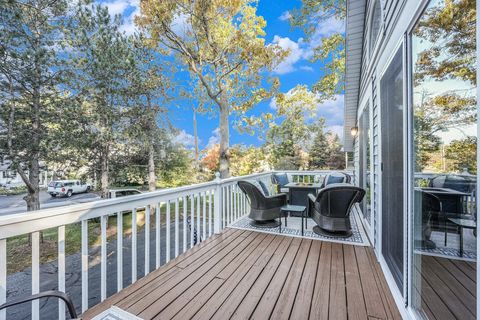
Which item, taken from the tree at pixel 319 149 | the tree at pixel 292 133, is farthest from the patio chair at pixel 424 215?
the tree at pixel 319 149

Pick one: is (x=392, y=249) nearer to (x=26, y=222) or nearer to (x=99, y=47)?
(x=26, y=222)

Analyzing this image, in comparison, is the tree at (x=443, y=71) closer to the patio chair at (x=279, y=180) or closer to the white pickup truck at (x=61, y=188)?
the patio chair at (x=279, y=180)

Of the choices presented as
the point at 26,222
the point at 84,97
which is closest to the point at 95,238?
the point at 84,97

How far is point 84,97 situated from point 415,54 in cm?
1014

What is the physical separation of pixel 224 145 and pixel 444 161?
8.64m

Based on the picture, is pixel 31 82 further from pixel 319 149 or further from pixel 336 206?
pixel 319 149

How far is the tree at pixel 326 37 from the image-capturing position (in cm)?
938

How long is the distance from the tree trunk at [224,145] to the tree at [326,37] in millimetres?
4934

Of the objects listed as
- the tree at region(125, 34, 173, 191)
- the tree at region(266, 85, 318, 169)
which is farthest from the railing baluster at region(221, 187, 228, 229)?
the tree at region(266, 85, 318, 169)

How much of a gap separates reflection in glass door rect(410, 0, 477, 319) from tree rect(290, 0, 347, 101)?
9464 mm

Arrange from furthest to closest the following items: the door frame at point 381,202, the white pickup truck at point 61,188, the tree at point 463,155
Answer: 1. the white pickup truck at point 61,188
2. the door frame at point 381,202
3. the tree at point 463,155

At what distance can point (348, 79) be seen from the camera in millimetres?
6328

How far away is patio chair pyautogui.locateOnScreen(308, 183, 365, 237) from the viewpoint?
3.62 meters

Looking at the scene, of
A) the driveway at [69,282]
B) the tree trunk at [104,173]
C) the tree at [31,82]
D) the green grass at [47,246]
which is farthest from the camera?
the tree trunk at [104,173]
